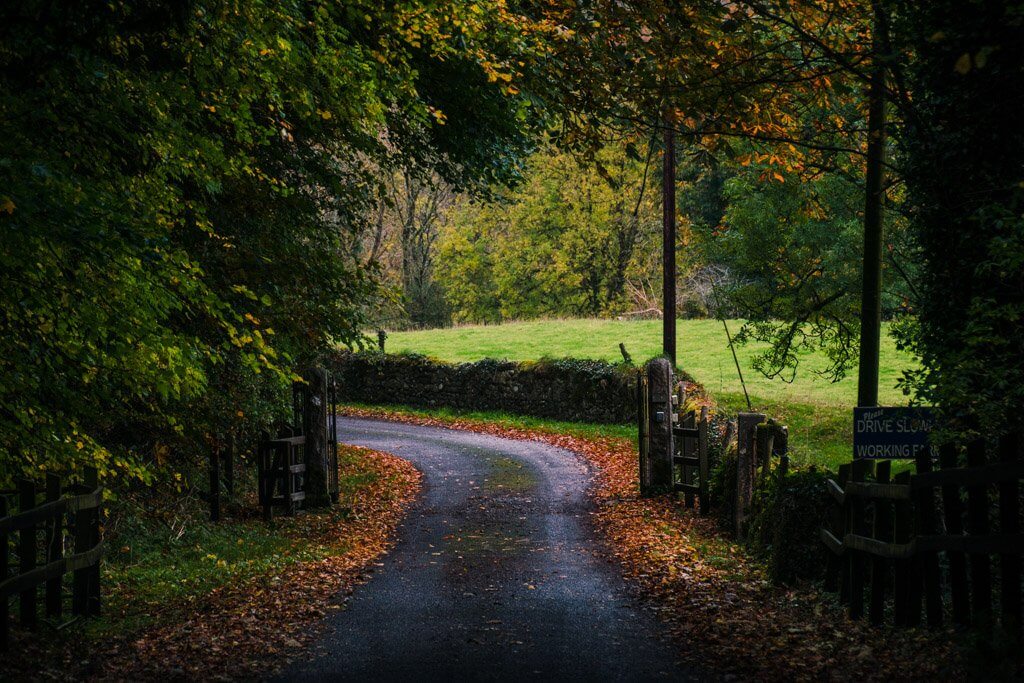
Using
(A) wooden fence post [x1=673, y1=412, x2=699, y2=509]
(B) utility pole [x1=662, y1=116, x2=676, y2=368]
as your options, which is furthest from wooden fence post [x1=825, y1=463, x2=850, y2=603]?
(B) utility pole [x1=662, y1=116, x2=676, y2=368]

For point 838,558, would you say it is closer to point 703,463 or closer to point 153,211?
point 703,463

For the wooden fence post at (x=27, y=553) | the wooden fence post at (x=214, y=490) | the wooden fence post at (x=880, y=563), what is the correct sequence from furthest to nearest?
the wooden fence post at (x=214, y=490) < the wooden fence post at (x=27, y=553) < the wooden fence post at (x=880, y=563)

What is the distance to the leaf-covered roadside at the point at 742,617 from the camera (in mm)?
6559

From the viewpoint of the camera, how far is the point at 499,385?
32.7m

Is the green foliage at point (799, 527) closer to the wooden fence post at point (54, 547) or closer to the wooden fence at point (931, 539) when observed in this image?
the wooden fence at point (931, 539)

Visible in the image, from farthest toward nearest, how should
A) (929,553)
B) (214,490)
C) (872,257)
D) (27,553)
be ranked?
(214,490)
(872,257)
(27,553)
(929,553)

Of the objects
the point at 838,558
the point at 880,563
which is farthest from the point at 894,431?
the point at 880,563

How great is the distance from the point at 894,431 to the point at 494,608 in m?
4.33

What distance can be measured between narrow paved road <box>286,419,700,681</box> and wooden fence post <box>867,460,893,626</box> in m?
1.72

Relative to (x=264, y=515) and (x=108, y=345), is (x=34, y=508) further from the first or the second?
(x=264, y=515)

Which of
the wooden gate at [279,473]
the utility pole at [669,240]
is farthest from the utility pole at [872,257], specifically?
the wooden gate at [279,473]

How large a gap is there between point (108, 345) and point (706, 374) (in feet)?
96.2

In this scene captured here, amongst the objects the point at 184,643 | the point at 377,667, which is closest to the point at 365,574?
the point at 184,643

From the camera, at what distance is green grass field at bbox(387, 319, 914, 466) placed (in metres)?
26.9
